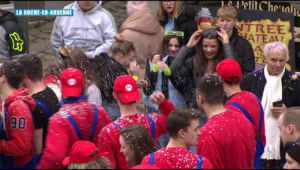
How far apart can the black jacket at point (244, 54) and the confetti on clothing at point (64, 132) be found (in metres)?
2.61

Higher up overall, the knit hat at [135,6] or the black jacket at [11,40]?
the knit hat at [135,6]

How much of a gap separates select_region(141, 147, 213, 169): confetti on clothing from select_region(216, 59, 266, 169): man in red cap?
1.14 meters

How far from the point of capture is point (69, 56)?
262 inches

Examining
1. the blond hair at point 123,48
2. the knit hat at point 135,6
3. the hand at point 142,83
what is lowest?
the hand at point 142,83

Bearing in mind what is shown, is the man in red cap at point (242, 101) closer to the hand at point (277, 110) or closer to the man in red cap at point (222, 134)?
the man in red cap at point (222, 134)

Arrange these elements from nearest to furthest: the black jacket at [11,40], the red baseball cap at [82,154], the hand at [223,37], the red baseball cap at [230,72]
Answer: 1. the red baseball cap at [82,154]
2. the red baseball cap at [230,72]
3. the hand at [223,37]
4. the black jacket at [11,40]

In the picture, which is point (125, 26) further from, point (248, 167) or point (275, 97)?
point (248, 167)

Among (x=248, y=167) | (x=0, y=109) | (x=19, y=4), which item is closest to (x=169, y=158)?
(x=248, y=167)

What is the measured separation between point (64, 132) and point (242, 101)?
1.66m

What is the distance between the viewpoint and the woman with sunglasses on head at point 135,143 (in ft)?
14.9

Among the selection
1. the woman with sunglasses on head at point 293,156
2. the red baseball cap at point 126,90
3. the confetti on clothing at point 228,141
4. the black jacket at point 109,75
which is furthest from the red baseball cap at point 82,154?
the black jacket at point 109,75

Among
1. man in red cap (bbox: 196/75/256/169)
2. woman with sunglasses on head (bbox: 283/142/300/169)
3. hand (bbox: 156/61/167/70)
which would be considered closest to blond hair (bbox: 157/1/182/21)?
hand (bbox: 156/61/167/70)

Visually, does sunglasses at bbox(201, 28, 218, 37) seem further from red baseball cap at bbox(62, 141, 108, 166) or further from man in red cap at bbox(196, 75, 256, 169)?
red baseball cap at bbox(62, 141, 108, 166)

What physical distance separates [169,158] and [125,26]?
4.13 meters
